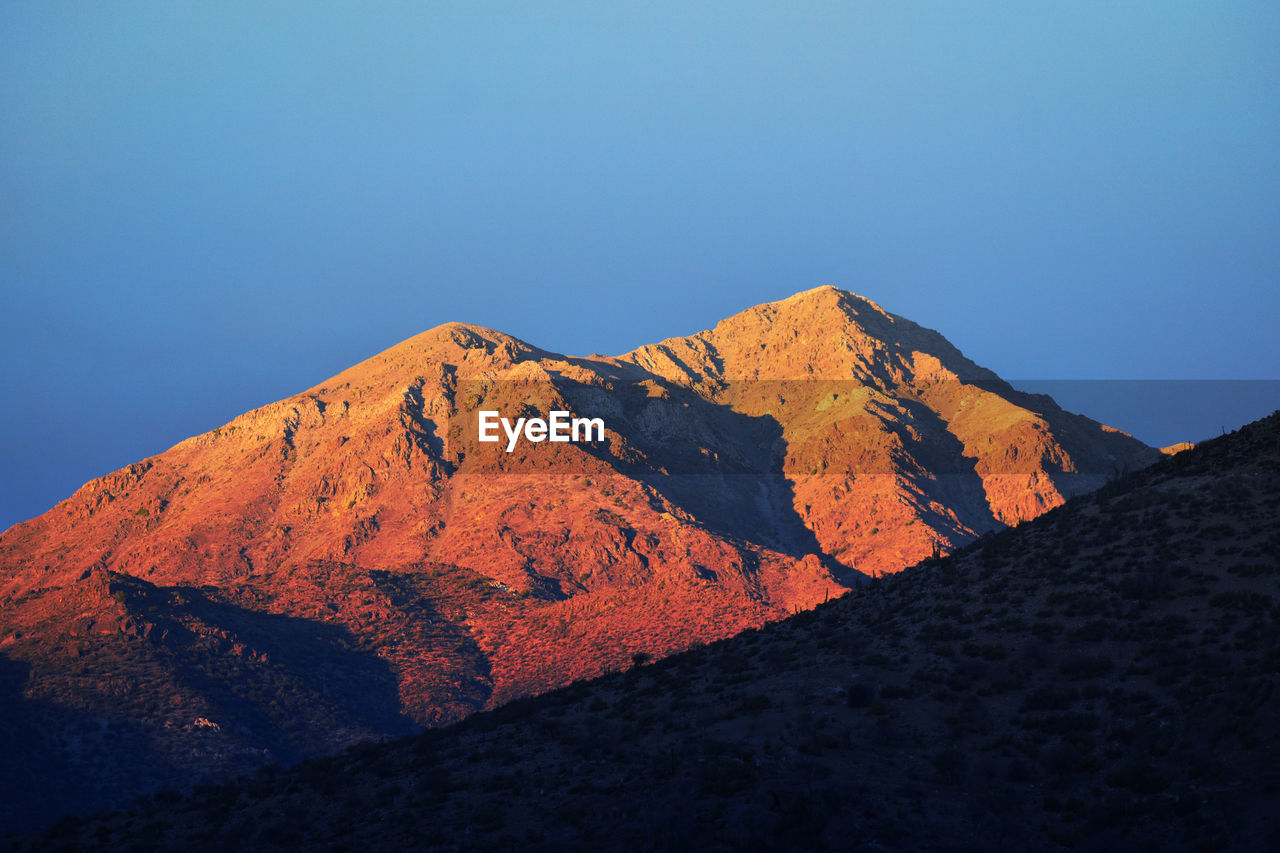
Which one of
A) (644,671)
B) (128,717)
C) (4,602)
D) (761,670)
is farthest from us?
(4,602)

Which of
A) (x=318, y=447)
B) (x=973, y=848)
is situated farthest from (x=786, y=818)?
(x=318, y=447)

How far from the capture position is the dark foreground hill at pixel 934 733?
22656 mm

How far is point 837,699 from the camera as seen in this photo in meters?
31.9

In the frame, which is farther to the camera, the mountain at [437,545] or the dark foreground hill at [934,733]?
the mountain at [437,545]

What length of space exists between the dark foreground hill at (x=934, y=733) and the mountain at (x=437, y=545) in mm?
52896

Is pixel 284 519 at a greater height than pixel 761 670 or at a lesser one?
greater

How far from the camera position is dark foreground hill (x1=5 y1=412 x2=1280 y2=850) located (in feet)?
74.3

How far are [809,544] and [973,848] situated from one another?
134 m

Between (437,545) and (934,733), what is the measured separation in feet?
386

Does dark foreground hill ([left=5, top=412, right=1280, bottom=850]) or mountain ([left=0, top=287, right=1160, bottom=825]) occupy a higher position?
→ mountain ([left=0, top=287, right=1160, bottom=825])

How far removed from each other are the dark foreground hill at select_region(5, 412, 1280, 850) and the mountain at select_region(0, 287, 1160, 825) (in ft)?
174

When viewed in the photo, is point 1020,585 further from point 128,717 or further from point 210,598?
point 210,598

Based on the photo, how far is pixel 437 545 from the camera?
139250mm

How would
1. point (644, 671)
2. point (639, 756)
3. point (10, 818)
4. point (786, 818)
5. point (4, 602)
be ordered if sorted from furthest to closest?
point (4, 602) → point (10, 818) → point (644, 671) → point (639, 756) → point (786, 818)
